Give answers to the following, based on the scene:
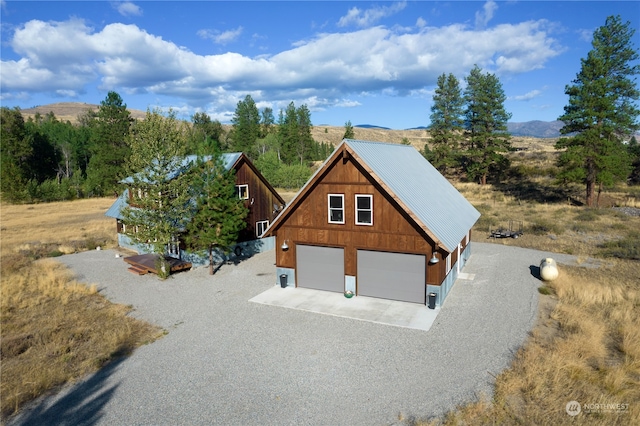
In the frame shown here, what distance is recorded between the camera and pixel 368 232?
1750 cm

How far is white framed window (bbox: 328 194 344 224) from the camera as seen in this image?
706 inches

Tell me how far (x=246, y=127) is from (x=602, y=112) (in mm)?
67935

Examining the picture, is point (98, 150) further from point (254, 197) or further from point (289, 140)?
point (254, 197)

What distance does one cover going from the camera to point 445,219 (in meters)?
18.4

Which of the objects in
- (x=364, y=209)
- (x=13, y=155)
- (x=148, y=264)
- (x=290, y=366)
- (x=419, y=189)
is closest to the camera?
(x=290, y=366)

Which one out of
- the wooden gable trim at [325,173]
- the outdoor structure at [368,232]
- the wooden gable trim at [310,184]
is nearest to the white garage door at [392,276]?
the outdoor structure at [368,232]

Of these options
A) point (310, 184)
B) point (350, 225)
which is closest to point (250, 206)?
point (310, 184)

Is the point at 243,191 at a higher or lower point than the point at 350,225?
higher

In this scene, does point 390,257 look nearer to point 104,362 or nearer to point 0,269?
point 104,362

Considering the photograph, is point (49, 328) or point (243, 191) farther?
point (243, 191)

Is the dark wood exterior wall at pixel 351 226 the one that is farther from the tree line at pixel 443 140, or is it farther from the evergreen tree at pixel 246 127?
the evergreen tree at pixel 246 127

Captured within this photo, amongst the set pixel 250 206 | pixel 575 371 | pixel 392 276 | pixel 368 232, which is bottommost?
pixel 575 371

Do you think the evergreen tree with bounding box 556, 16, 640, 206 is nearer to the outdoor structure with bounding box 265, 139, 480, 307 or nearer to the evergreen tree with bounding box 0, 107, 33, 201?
the outdoor structure with bounding box 265, 139, 480, 307

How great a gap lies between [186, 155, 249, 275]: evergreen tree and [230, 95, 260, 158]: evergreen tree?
206 ft
